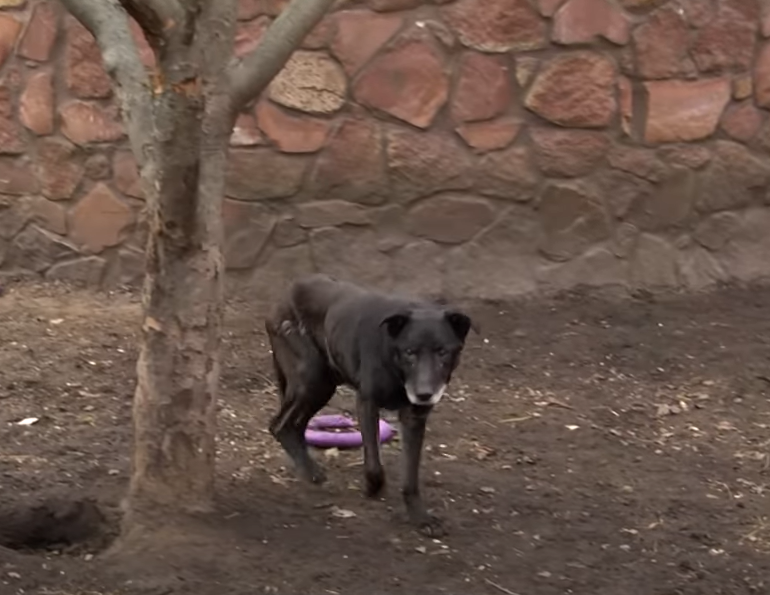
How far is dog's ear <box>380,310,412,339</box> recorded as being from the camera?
432 centimetres

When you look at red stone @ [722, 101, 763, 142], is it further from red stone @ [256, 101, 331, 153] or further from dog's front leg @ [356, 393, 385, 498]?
dog's front leg @ [356, 393, 385, 498]

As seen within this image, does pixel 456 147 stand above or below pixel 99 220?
above

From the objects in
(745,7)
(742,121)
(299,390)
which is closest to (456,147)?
(742,121)

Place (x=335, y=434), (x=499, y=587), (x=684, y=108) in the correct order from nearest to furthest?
1. (x=499, y=587)
2. (x=335, y=434)
3. (x=684, y=108)

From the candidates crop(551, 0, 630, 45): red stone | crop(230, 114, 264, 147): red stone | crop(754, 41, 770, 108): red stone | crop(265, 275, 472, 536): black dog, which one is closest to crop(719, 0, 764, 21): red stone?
crop(754, 41, 770, 108): red stone

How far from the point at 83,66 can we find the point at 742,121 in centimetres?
355

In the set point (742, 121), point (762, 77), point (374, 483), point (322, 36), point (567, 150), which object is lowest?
point (374, 483)

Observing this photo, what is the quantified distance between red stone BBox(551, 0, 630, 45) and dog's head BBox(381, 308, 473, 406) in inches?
126

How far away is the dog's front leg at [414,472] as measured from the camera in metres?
4.51

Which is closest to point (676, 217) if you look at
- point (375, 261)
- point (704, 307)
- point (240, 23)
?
point (704, 307)

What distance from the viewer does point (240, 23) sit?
23.5ft

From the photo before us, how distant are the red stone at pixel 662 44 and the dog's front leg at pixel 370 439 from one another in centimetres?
341

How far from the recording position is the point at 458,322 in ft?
14.3

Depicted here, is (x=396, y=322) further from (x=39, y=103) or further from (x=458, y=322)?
(x=39, y=103)
